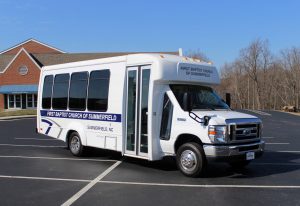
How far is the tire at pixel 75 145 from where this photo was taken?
12586 millimetres

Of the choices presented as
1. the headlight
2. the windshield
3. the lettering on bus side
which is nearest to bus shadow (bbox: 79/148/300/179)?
the headlight

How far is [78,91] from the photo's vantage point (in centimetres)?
1271

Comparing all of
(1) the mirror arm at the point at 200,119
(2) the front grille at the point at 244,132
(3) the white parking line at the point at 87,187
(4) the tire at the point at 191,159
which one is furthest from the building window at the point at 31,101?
(2) the front grille at the point at 244,132

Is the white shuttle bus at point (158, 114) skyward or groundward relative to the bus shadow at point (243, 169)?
skyward

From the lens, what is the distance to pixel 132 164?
11.3m

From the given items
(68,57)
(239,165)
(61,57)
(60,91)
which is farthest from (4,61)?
(239,165)

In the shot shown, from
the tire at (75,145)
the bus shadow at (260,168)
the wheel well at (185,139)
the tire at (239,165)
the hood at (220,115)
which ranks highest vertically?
the hood at (220,115)

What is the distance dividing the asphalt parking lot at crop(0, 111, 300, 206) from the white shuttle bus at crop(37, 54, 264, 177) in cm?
49

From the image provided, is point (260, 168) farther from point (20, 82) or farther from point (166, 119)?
point (20, 82)

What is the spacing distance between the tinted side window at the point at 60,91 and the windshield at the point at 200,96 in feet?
14.7

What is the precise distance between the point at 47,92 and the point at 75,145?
2430mm

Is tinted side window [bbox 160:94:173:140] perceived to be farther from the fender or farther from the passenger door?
the fender

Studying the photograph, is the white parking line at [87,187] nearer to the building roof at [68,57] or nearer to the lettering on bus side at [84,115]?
the lettering on bus side at [84,115]

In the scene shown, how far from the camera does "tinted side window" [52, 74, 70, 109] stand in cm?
1325
